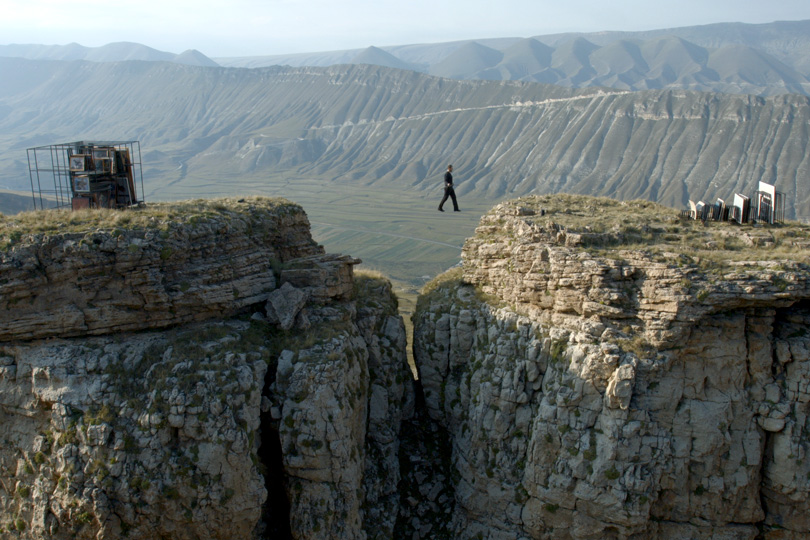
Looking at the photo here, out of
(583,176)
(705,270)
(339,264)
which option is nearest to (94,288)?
(339,264)

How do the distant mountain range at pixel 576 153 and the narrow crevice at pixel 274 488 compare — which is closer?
the narrow crevice at pixel 274 488

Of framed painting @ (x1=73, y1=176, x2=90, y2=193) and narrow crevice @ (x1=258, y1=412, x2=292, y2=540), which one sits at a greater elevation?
framed painting @ (x1=73, y1=176, x2=90, y2=193)

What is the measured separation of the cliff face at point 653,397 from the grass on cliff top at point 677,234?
104mm

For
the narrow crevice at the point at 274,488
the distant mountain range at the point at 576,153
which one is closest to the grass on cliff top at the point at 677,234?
the narrow crevice at the point at 274,488

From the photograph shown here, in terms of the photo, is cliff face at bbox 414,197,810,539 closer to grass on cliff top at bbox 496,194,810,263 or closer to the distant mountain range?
grass on cliff top at bbox 496,194,810,263

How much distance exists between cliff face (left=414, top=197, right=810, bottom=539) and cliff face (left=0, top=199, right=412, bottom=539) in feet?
19.4

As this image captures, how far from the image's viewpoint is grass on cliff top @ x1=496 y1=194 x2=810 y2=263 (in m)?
23.2

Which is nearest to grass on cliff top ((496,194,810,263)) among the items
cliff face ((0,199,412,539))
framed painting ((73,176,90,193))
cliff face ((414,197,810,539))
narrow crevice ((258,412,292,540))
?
cliff face ((414,197,810,539))

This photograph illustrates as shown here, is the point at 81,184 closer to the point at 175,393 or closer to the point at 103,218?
the point at 103,218

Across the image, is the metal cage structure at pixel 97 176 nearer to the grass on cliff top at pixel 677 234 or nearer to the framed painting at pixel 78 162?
the framed painting at pixel 78 162

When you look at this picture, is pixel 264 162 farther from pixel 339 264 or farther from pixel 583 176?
pixel 339 264

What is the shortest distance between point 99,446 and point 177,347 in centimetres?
388

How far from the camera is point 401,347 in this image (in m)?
28.2

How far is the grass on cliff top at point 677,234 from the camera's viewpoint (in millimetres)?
23250
